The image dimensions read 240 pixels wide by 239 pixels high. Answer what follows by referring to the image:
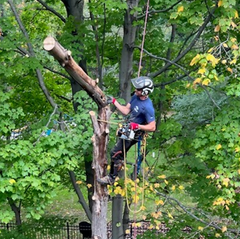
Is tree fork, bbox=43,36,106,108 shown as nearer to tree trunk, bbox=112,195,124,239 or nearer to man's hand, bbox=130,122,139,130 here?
man's hand, bbox=130,122,139,130

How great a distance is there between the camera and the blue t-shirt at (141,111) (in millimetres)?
5023

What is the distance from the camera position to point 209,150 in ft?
22.3

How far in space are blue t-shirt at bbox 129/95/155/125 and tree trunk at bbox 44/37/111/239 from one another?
376 mm

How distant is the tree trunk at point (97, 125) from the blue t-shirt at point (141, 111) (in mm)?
376

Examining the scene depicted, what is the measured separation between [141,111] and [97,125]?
1.96ft

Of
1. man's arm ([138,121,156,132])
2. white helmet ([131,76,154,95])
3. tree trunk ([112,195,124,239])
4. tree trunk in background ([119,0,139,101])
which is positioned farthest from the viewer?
tree trunk ([112,195,124,239])

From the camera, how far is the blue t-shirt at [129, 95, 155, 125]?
502cm

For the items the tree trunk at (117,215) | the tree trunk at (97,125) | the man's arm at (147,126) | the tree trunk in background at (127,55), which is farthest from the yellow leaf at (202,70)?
the tree trunk at (117,215)

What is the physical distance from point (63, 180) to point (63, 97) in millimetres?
2272

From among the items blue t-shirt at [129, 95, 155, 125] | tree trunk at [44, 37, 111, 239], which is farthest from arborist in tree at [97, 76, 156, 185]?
tree trunk at [44, 37, 111, 239]

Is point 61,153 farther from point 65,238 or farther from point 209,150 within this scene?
point 65,238

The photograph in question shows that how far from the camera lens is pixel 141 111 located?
199 inches

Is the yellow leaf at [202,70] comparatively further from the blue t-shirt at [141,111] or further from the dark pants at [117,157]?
the dark pants at [117,157]

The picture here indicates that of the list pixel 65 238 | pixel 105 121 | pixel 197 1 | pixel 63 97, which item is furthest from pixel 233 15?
pixel 65 238
